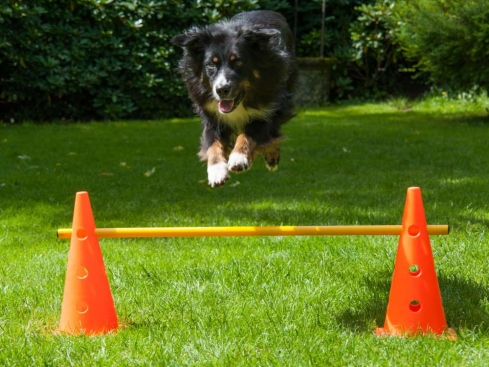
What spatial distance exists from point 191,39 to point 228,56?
0.90 ft

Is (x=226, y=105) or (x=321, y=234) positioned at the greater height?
(x=226, y=105)

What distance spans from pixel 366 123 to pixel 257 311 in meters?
7.69

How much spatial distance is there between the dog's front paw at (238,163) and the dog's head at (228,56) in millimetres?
296

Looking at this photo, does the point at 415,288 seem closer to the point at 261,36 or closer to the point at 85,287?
the point at 85,287

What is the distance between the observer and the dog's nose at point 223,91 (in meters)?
4.12

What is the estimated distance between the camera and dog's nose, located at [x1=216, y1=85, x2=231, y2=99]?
13.5 ft

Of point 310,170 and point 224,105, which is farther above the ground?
point 224,105

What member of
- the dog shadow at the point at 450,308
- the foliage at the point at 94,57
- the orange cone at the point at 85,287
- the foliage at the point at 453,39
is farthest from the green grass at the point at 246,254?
the foliage at the point at 94,57

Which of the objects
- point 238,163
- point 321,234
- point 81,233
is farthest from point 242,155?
point 81,233

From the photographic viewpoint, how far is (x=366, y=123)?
11.0m

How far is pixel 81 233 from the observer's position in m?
A: 3.60

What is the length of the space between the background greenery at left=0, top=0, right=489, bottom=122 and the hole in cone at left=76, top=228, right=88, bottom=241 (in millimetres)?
7771

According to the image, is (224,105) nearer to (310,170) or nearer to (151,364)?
(151,364)

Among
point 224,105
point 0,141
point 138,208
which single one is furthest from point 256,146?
point 0,141
